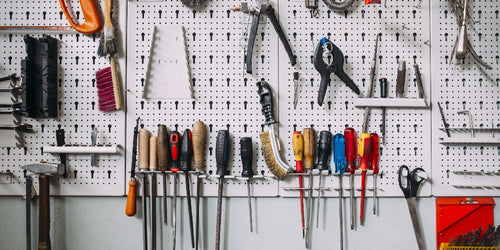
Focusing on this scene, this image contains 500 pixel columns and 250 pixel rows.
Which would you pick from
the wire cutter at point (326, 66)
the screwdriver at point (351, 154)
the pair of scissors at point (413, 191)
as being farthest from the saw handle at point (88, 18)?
the pair of scissors at point (413, 191)

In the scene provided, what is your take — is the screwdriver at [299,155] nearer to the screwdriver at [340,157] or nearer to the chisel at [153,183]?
the screwdriver at [340,157]

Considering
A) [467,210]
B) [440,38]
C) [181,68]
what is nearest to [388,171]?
[467,210]

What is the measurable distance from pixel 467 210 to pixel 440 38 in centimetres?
82

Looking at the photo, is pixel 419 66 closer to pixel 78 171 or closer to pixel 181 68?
pixel 181 68

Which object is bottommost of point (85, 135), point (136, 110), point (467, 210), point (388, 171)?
point (467, 210)

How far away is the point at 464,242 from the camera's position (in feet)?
5.32

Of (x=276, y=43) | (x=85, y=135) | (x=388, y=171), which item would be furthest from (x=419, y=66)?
(x=85, y=135)

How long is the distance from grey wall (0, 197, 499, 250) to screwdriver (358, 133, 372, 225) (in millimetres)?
60

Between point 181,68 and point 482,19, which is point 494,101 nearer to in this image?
point 482,19

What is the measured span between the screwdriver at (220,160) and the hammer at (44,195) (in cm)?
72

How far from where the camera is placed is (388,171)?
1.71m

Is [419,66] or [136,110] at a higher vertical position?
[419,66]

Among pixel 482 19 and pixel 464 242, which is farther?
pixel 482 19

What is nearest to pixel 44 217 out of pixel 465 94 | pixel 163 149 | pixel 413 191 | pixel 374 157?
pixel 163 149
